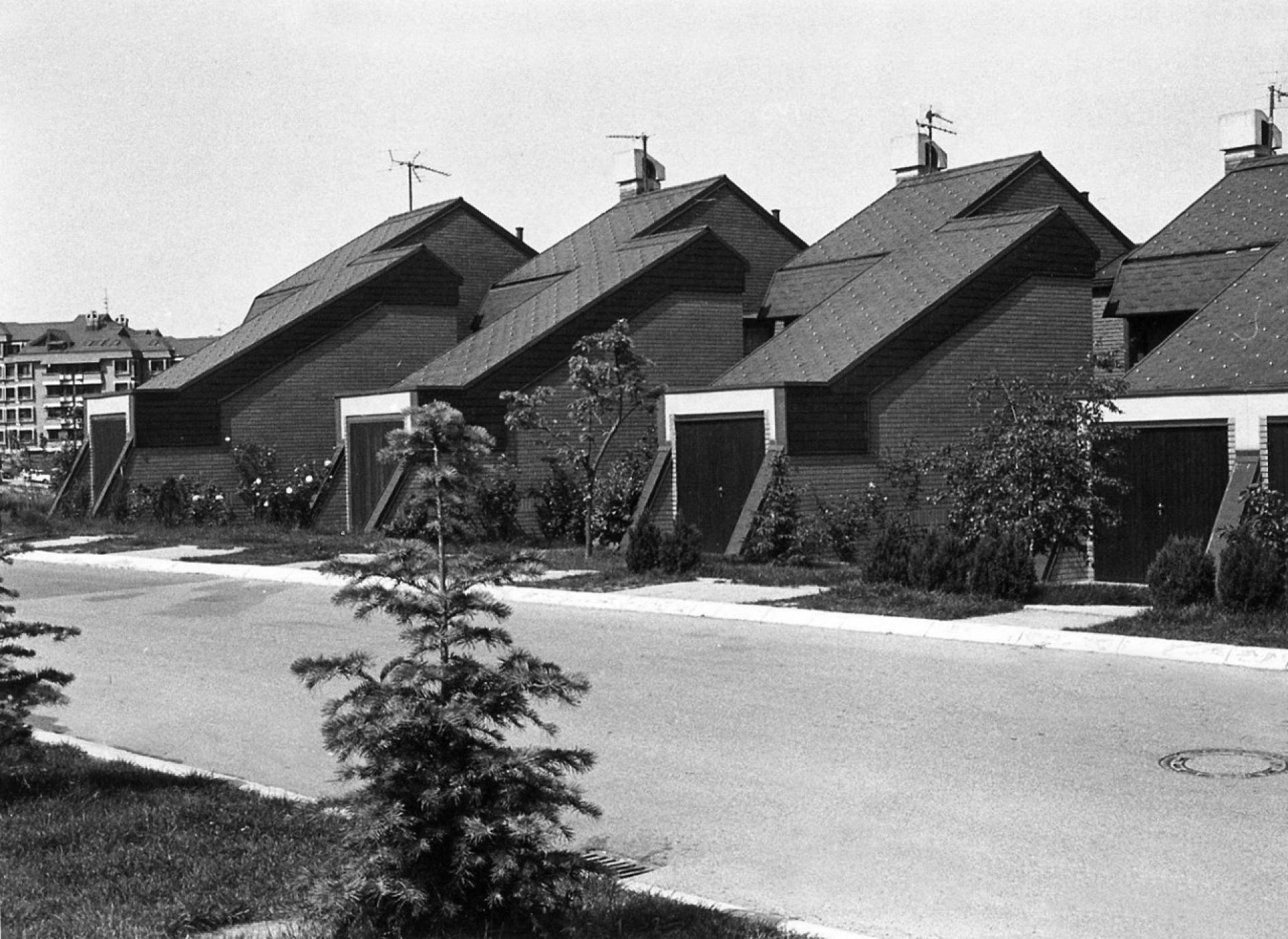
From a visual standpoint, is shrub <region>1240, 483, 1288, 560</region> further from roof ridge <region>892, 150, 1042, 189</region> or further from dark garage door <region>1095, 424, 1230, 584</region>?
roof ridge <region>892, 150, 1042, 189</region>

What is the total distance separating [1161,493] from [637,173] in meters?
26.4

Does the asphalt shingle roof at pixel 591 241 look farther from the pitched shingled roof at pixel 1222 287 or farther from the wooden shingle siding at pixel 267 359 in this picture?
the pitched shingled roof at pixel 1222 287

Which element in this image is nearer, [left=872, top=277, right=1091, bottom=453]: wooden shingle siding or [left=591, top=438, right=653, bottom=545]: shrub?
[left=872, top=277, right=1091, bottom=453]: wooden shingle siding

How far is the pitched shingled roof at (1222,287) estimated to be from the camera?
71.7 feet

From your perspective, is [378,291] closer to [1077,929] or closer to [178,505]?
[178,505]

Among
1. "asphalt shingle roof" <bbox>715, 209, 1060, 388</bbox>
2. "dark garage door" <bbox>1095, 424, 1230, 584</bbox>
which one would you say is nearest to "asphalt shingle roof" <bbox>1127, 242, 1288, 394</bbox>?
"dark garage door" <bbox>1095, 424, 1230, 584</bbox>

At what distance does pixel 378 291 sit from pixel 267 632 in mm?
21207

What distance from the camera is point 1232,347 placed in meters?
22.5

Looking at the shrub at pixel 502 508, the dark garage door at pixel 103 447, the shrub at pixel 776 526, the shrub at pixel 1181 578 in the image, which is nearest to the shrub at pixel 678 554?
the shrub at pixel 776 526

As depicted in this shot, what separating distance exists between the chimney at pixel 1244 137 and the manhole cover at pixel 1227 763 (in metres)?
30.2

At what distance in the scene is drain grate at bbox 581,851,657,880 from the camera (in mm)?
7672

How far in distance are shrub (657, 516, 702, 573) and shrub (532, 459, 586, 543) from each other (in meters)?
7.56

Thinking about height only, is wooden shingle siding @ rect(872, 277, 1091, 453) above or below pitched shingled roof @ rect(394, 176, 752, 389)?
below

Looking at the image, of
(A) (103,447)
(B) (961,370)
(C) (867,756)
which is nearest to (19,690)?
(C) (867,756)
